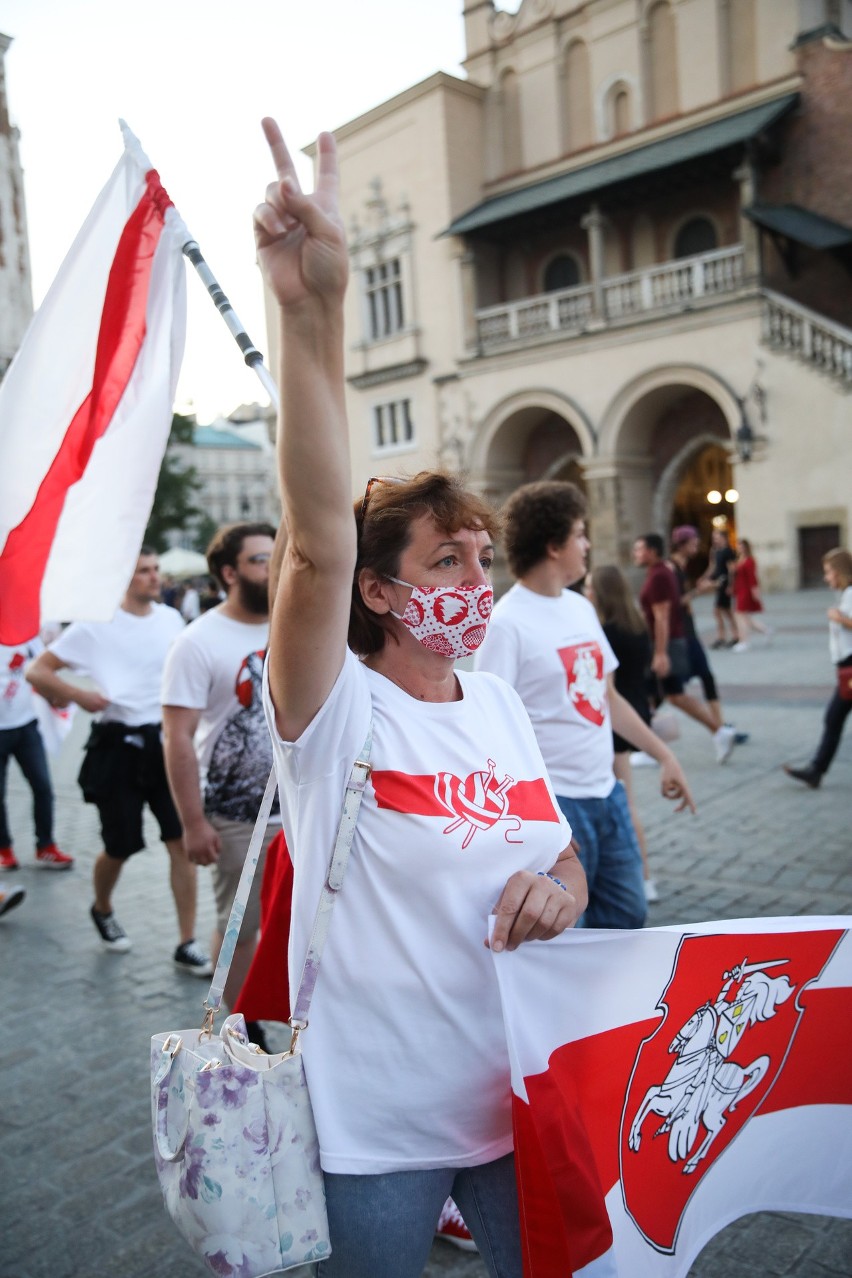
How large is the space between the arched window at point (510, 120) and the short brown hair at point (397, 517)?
99.6ft

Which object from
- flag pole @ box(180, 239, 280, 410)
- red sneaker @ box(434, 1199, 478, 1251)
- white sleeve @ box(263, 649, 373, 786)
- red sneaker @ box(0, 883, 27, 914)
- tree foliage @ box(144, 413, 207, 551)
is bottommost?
red sneaker @ box(434, 1199, 478, 1251)

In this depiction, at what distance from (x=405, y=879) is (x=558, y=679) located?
194 centimetres

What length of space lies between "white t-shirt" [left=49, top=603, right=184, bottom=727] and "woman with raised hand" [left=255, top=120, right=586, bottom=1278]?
3.45 metres

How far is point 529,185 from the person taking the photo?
27.7 m

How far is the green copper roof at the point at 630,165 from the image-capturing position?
865 inches

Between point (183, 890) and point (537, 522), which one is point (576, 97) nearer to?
point (537, 522)

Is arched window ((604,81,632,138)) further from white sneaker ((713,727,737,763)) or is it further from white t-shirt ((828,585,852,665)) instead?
white t-shirt ((828,585,852,665))

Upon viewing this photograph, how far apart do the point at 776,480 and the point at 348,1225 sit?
22.0m

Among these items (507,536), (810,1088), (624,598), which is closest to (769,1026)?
(810,1088)

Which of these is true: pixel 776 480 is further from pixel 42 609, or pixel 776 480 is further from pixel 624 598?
pixel 42 609

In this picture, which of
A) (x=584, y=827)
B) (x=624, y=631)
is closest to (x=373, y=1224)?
(x=584, y=827)

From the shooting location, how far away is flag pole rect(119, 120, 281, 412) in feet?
6.46

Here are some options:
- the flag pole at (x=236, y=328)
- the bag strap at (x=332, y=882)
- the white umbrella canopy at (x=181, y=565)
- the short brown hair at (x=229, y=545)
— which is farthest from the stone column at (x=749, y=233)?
the bag strap at (x=332, y=882)

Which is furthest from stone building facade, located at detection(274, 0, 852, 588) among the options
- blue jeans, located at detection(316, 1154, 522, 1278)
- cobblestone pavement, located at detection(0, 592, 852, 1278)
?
blue jeans, located at detection(316, 1154, 522, 1278)
